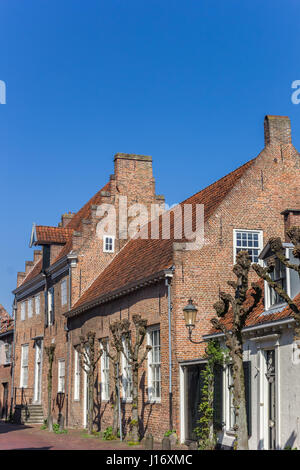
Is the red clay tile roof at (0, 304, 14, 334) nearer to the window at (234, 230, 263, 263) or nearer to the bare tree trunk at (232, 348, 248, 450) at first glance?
the window at (234, 230, 263, 263)

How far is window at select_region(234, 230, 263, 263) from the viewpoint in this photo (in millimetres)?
23016

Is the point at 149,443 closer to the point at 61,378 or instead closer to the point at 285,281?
the point at 285,281

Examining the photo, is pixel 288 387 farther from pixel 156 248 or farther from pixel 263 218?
pixel 156 248

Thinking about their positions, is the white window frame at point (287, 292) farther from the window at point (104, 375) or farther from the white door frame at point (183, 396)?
the window at point (104, 375)

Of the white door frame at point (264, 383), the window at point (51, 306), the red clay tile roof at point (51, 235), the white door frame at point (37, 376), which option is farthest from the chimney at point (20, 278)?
the white door frame at point (264, 383)

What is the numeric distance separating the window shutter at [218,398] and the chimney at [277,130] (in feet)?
28.8

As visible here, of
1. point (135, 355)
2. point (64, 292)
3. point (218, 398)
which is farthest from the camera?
point (64, 292)

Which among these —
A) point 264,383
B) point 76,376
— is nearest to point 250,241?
point 264,383

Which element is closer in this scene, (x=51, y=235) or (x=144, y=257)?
(x=144, y=257)

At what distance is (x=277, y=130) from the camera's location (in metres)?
23.9

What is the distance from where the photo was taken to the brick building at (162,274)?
69.9ft

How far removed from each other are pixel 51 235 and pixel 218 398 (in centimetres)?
1935

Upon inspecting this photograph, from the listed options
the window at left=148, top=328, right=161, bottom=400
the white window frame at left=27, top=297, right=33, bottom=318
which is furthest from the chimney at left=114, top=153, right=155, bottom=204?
the white window frame at left=27, top=297, right=33, bottom=318
